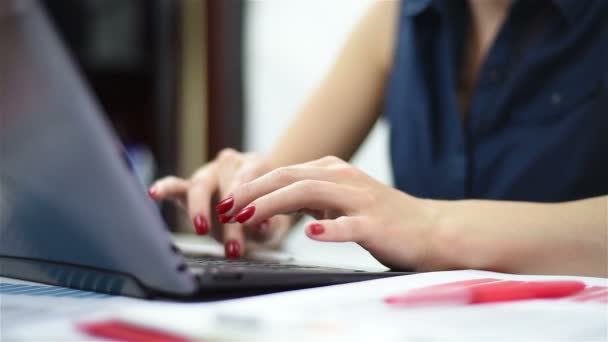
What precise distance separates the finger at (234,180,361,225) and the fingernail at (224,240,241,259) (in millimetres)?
101

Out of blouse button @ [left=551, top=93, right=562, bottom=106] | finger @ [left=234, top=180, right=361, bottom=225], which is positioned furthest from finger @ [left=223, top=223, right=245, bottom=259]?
blouse button @ [left=551, top=93, right=562, bottom=106]

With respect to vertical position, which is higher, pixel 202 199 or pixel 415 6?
pixel 415 6

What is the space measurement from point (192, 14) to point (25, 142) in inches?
66.9

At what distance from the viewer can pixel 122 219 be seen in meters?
0.28

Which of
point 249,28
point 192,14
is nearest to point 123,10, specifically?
point 192,14

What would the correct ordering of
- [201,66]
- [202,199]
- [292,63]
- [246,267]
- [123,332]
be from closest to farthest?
1. [123,332]
2. [246,267]
3. [202,199]
4. [292,63]
5. [201,66]

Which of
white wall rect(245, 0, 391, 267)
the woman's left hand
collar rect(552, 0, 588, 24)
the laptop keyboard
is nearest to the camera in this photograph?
the laptop keyboard

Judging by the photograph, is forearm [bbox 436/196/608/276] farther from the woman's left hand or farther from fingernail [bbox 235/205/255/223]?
fingernail [bbox 235/205/255/223]

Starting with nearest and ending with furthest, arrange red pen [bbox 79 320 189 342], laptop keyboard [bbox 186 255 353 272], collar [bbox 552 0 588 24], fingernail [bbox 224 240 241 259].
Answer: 1. red pen [bbox 79 320 189 342]
2. laptop keyboard [bbox 186 255 353 272]
3. fingernail [bbox 224 240 241 259]
4. collar [bbox 552 0 588 24]

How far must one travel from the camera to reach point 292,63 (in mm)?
1740

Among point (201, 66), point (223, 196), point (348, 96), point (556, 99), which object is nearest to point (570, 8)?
point (556, 99)

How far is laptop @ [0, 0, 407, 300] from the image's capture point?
10.6 inches

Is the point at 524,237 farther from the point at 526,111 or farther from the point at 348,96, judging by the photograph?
the point at 348,96

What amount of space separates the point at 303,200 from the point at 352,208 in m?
0.03
